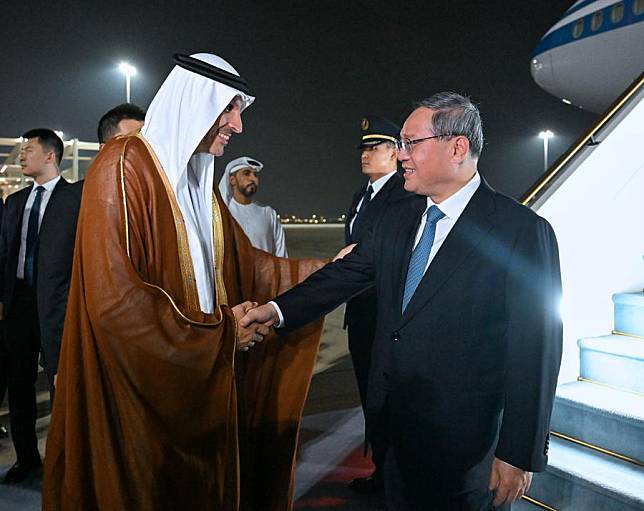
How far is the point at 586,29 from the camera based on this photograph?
10.5 metres

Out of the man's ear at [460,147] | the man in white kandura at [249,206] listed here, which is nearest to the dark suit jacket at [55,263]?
the man's ear at [460,147]

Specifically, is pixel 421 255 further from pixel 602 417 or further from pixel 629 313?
pixel 629 313

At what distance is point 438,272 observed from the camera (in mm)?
1801

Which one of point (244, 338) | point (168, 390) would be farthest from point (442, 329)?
point (168, 390)

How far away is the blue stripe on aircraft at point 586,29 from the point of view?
30.9 feet

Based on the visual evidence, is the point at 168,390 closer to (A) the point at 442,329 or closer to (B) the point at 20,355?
(A) the point at 442,329

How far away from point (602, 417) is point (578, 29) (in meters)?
10.3

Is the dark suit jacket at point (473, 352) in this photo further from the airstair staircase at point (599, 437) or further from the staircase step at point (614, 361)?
the staircase step at point (614, 361)

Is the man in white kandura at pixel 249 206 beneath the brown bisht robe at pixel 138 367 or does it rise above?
above

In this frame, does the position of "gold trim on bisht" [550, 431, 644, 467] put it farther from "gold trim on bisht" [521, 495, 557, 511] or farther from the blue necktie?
the blue necktie

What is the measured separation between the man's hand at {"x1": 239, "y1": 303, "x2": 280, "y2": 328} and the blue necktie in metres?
0.59

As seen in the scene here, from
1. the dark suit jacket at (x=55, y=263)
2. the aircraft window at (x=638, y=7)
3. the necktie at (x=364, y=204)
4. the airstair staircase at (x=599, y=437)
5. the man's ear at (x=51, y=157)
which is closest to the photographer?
the airstair staircase at (x=599, y=437)

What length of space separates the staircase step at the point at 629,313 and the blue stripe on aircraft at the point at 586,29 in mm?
8078

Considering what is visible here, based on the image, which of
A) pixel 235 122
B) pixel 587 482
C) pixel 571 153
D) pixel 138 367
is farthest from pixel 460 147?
pixel 571 153
